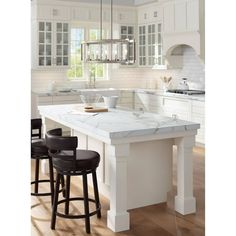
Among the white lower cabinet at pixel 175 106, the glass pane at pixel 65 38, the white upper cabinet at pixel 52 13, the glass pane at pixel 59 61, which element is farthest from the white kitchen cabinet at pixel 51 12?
the white lower cabinet at pixel 175 106

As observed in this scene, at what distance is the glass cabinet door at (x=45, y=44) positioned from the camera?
7.44m

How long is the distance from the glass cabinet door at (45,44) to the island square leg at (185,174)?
179 inches

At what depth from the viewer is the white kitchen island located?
10.6 feet

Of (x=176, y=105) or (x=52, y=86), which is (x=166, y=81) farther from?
(x=52, y=86)

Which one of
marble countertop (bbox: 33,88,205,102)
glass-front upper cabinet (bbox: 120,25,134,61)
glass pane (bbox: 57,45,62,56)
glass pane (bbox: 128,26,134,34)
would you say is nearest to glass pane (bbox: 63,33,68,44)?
glass pane (bbox: 57,45,62,56)

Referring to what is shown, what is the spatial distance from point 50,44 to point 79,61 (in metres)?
0.92

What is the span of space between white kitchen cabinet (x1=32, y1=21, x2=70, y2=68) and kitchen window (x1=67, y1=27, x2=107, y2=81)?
384 mm

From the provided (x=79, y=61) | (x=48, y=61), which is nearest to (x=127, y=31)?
(x=79, y=61)

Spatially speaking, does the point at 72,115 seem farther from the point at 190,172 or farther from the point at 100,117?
the point at 190,172

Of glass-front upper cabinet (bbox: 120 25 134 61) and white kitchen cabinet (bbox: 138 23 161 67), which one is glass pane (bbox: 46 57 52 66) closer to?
glass-front upper cabinet (bbox: 120 25 134 61)

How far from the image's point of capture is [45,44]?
7.48 meters
